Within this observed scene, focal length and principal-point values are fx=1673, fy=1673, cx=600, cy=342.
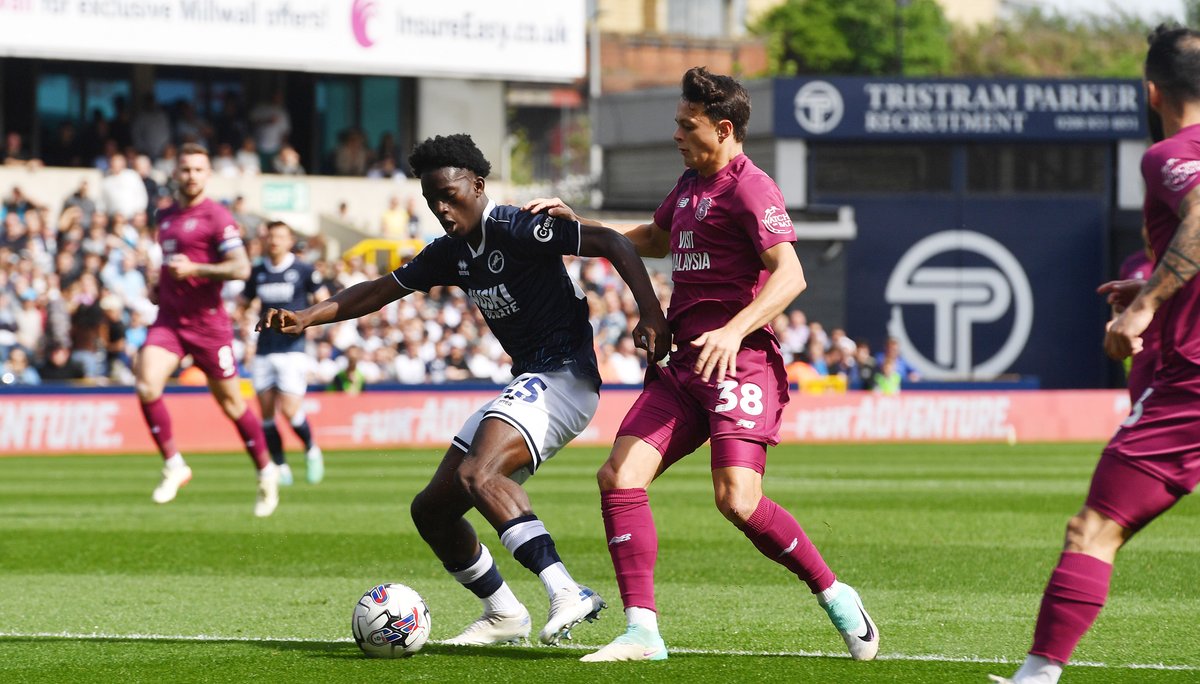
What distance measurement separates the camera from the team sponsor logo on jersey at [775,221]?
6.43 metres

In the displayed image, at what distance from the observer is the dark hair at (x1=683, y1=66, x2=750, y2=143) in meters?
6.62

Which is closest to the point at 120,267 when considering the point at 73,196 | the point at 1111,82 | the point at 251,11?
the point at 73,196

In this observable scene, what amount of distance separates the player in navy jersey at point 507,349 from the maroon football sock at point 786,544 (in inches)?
28.4

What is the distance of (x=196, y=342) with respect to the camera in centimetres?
1326

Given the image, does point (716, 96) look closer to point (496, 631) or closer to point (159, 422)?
point (496, 631)

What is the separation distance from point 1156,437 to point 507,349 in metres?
3.12

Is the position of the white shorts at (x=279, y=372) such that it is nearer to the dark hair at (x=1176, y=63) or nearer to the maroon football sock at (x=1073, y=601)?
the maroon football sock at (x=1073, y=601)

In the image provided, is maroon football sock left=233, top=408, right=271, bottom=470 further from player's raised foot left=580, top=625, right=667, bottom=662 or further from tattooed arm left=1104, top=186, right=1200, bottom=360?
tattooed arm left=1104, top=186, right=1200, bottom=360

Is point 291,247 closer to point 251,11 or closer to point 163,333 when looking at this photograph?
point 163,333

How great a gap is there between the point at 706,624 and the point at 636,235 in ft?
6.11

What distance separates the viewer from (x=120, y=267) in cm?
2527

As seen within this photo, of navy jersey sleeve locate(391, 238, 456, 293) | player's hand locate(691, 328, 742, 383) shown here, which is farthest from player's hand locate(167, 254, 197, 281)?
player's hand locate(691, 328, 742, 383)

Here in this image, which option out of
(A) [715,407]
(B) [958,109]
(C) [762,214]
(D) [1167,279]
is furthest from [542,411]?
(B) [958,109]

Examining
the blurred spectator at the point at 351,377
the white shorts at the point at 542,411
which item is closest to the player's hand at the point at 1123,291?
the white shorts at the point at 542,411
